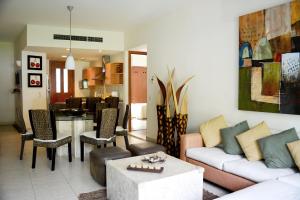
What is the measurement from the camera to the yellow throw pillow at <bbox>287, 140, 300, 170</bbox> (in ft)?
8.38

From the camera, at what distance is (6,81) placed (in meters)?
8.97

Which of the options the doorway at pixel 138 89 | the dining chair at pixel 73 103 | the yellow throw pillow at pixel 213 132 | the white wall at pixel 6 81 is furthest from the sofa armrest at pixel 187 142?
the white wall at pixel 6 81

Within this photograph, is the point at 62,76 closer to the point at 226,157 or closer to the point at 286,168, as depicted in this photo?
the point at 226,157

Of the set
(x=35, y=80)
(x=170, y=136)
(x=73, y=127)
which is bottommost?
(x=170, y=136)

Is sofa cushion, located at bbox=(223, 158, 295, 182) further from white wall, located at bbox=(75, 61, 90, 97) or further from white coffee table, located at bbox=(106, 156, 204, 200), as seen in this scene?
white wall, located at bbox=(75, 61, 90, 97)

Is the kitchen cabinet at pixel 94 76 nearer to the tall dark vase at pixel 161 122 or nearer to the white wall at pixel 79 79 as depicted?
the white wall at pixel 79 79

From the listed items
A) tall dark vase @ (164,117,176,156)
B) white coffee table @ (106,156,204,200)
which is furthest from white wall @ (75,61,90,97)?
white coffee table @ (106,156,204,200)

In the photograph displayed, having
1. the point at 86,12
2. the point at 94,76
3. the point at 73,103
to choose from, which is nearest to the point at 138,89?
the point at 94,76

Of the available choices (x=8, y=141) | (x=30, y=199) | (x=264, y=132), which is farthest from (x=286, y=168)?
(x=8, y=141)

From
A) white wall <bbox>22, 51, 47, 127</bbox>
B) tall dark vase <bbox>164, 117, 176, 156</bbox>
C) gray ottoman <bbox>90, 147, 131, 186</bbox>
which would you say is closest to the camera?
gray ottoman <bbox>90, 147, 131, 186</bbox>

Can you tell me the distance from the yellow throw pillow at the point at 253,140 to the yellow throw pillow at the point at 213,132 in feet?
1.55

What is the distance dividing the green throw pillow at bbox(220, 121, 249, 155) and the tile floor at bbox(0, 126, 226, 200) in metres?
0.53

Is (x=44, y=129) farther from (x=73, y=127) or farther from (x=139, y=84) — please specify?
(x=139, y=84)

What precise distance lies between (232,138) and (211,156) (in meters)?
0.40
